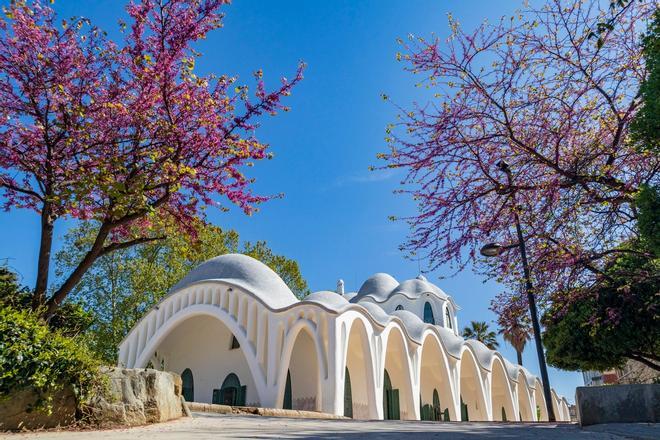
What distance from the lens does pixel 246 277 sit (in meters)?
24.3

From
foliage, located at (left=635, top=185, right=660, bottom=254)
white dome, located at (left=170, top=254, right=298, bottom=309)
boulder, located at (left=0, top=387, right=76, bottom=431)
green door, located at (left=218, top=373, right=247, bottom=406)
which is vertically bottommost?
boulder, located at (left=0, top=387, right=76, bottom=431)

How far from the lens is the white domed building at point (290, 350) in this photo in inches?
784

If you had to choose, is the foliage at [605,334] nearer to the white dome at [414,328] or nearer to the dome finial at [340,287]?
the white dome at [414,328]

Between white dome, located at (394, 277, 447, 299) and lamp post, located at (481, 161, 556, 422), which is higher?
white dome, located at (394, 277, 447, 299)

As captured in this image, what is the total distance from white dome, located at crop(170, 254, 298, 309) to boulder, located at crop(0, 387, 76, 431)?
593 inches

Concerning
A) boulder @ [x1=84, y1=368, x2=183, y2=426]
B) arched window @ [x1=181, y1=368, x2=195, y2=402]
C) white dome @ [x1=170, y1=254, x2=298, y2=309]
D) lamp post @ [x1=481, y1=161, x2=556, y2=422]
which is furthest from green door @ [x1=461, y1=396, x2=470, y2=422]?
boulder @ [x1=84, y1=368, x2=183, y2=426]

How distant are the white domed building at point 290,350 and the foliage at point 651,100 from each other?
14455mm

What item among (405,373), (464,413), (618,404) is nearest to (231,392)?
(405,373)

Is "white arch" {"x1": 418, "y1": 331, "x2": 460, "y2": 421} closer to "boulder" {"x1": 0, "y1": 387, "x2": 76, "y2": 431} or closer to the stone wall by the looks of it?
the stone wall

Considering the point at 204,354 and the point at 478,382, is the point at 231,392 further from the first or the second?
the point at 478,382

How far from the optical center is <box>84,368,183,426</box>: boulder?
23.7 feet

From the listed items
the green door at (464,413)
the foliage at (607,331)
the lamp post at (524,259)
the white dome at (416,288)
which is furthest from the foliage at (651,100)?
the white dome at (416,288)

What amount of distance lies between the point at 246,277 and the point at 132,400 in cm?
1675

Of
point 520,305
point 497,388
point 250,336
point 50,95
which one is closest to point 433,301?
point 497,388
